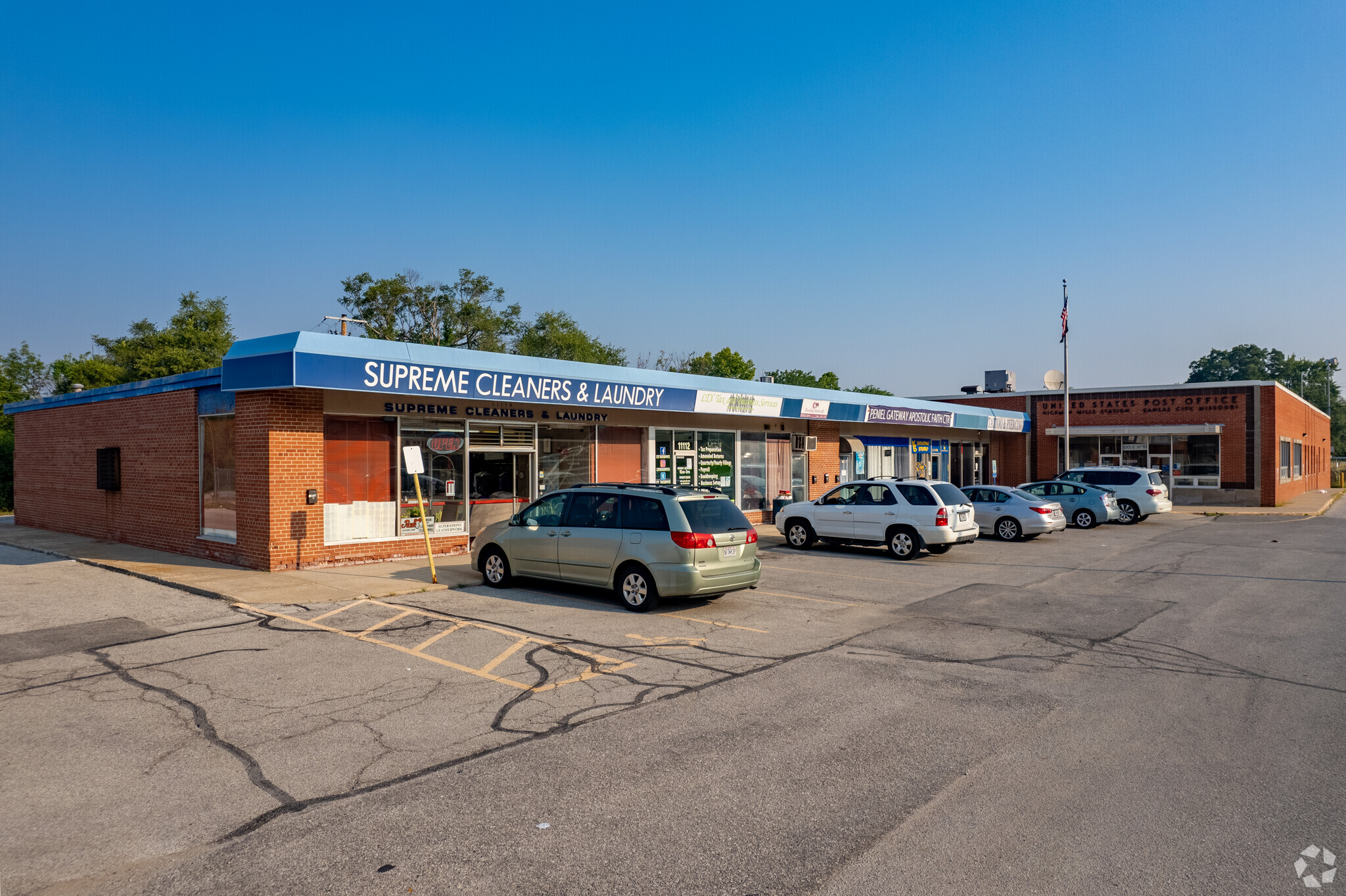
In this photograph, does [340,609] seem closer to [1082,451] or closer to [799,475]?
[799,475]

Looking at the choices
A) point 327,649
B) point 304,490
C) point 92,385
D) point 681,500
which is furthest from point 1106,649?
point 92,385

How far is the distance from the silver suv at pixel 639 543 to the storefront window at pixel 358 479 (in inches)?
162

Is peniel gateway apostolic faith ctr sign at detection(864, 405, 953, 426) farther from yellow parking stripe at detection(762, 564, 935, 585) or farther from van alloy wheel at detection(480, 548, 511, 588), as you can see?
van alloy wheel at detection(480, 548, 511, 588)

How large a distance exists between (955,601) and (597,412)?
10016 millimetres

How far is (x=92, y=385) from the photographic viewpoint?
43.2 meters

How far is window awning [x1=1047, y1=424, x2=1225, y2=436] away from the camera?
35.4 meters

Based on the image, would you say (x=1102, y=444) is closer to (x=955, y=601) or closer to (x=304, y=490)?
(x=955, y=601)

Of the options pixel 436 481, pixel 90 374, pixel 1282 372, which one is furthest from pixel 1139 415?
pixel 1282 372

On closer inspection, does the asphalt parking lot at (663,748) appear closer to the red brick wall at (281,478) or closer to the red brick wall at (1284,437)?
the red brick wall at (281,478)

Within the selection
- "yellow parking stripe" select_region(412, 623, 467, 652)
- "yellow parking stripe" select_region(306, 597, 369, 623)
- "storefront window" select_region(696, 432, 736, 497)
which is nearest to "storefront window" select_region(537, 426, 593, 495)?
"storefront window" select_region(696, 432, 736, 497)

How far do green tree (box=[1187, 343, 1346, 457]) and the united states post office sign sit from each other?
10731 centimetres

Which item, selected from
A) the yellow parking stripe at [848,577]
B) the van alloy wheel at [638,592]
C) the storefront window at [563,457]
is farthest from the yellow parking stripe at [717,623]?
the storefront window at [563,457]

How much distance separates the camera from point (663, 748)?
5957 millimetres

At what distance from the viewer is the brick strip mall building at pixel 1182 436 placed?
3488 centimetres
